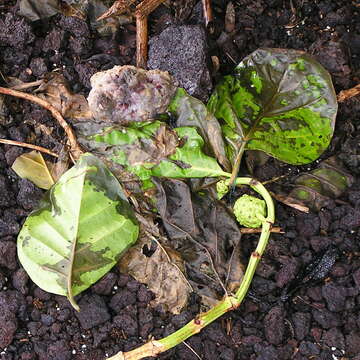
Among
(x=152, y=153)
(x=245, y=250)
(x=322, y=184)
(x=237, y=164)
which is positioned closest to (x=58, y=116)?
(x=152, y=153)

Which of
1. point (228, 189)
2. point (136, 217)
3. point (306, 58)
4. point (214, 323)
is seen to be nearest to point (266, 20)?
point (306, 58)

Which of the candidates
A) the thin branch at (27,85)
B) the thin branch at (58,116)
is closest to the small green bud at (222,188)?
the thin branch at (58,116)

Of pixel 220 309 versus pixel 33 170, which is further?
pixel 33 170

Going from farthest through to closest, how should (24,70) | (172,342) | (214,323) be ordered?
(24,70) → (214,323) → (172,342)

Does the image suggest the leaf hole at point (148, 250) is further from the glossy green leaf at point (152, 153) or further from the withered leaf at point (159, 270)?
the glossy green leaf at point (152, 153)

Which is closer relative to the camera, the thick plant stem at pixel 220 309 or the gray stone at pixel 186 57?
the thick plant stem at pixel 220 309

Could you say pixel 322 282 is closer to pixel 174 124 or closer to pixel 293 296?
pixel 293 296

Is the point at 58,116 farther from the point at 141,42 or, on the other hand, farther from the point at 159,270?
the point at 159,270
